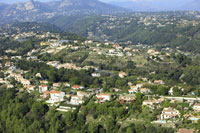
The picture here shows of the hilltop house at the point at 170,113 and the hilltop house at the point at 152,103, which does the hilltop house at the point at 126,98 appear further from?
the hilltop house at the point at 170,113

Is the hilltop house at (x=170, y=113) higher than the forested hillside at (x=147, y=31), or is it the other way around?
the hilltop house at (x=170, y=113)

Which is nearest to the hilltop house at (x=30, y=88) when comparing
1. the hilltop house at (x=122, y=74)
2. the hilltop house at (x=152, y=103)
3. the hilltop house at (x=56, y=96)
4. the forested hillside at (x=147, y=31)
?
the hilltop house at (x=56, y=96)

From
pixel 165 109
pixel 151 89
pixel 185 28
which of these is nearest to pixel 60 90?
pixel 151 89

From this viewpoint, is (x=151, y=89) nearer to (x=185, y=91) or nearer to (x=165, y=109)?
(x=185, y=91)

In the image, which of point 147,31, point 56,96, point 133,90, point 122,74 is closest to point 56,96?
point 56,96

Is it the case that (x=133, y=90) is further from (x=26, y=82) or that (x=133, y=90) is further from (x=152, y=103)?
(x=26, y=82)

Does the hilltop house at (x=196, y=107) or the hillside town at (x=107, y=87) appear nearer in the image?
the hilltop house at (x=196, y=107)

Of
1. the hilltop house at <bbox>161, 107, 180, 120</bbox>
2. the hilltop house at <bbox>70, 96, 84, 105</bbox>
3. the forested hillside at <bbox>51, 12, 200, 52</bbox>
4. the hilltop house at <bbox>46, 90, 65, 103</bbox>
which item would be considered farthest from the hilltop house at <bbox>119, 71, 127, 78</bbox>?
the forested hillside at <bbox>51, 12, 200, 52</bbox>

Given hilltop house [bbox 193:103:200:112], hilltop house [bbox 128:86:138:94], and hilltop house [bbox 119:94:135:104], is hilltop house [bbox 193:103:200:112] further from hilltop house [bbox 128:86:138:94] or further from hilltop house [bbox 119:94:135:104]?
hilltop house [bbox 128:86:138:94]

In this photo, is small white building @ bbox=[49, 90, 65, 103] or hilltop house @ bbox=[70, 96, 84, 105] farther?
small white building @ bbox=[49, 90, 65, 103]
